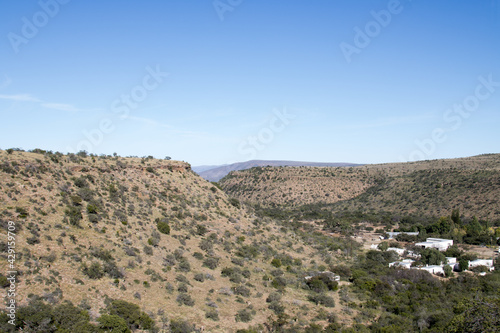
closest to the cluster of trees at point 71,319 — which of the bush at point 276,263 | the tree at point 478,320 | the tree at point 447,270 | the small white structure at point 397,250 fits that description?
the tree at point 478,320

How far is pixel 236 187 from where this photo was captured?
10400 cm

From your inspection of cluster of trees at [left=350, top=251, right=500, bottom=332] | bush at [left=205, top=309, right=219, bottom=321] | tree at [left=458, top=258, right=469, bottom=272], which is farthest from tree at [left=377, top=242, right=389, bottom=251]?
bush at [left=205, top=309, right=219, bottom=321]

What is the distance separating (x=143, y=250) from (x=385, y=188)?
75136 mm

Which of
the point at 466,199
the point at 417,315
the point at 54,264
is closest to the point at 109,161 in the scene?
the point at 54,264

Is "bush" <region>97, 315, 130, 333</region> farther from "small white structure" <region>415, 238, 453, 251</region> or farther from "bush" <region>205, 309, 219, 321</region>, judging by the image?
"small white structure" <region>415, 238, 453, 251</region>

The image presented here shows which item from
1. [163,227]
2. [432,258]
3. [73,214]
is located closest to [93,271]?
[73,214]

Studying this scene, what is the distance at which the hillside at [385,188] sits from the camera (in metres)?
68.2

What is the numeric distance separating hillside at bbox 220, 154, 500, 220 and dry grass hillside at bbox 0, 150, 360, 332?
132ft

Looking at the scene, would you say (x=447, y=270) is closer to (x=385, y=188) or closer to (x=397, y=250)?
(x=397, y=250)

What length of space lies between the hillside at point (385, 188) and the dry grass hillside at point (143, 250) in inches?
1587

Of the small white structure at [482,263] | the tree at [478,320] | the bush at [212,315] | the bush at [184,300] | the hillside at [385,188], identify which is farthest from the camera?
the hillside at [385,188]

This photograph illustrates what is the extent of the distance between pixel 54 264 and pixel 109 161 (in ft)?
65.2

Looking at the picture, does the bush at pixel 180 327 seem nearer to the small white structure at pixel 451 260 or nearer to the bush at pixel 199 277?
the bush at pixel 199 277

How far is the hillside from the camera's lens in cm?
6825
